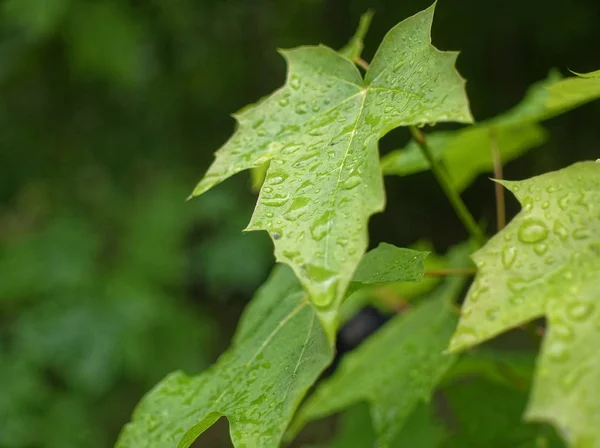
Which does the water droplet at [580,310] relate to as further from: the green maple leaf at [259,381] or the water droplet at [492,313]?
the green maple leaf at [259,381]

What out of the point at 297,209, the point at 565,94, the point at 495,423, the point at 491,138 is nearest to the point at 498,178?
the point at 491,138

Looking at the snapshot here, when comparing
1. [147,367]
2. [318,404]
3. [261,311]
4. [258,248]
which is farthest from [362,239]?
[258,248]

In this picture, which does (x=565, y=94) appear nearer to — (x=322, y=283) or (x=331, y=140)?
(x=331, y=140)

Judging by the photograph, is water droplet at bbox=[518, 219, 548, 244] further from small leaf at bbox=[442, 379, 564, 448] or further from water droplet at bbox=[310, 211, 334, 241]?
small leaf at bbox=[442, 379, 564, 448]

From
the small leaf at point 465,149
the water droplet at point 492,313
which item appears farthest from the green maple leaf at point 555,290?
the small leaf at point 465,149

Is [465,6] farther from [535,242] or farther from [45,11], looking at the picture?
[535,242]

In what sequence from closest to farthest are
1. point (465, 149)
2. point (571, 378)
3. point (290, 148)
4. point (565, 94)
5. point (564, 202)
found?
point (571, 378), point (564, 202), point (290, 148), point (565, 94), point (465, 149)

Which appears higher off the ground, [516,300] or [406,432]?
[516,300]
